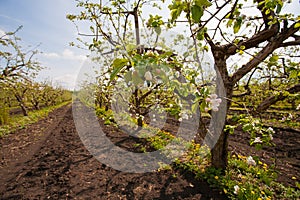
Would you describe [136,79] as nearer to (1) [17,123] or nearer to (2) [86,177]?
(2) [86,177]

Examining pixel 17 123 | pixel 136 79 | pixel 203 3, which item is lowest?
pixel 17 123

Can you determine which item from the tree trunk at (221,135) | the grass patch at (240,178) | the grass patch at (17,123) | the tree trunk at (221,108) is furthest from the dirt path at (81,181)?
the grass patch at (17,123)

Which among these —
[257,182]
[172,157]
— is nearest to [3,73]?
[172,157]

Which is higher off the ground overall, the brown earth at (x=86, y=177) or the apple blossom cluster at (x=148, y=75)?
the apple blossom cluster at (x=148, y=75)

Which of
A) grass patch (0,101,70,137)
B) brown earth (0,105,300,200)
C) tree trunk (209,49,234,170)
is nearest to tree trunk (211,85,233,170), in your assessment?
tree trunk (209,49,234,170)

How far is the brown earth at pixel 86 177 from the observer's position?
2.82 meters

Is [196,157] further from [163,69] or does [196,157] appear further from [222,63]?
[163,69]

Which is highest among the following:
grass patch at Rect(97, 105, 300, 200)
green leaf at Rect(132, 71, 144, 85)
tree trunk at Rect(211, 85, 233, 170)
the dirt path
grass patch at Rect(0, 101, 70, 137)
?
green leaf at Rect(132, 71, 144, 85)

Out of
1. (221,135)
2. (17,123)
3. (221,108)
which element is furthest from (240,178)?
(17,123)

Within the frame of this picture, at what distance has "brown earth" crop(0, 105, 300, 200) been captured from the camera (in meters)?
2.82

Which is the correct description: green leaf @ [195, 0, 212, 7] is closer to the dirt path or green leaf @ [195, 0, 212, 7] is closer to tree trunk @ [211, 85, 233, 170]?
tree trunk @ [211, 85, 233, 170]

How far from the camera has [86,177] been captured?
3.35m

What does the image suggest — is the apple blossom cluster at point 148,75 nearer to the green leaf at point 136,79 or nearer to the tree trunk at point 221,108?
the green leaf at point 136,79

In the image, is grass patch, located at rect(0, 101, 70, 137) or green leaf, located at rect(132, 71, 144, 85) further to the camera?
grass patch, located at rect(0, 101, 70, 137)
